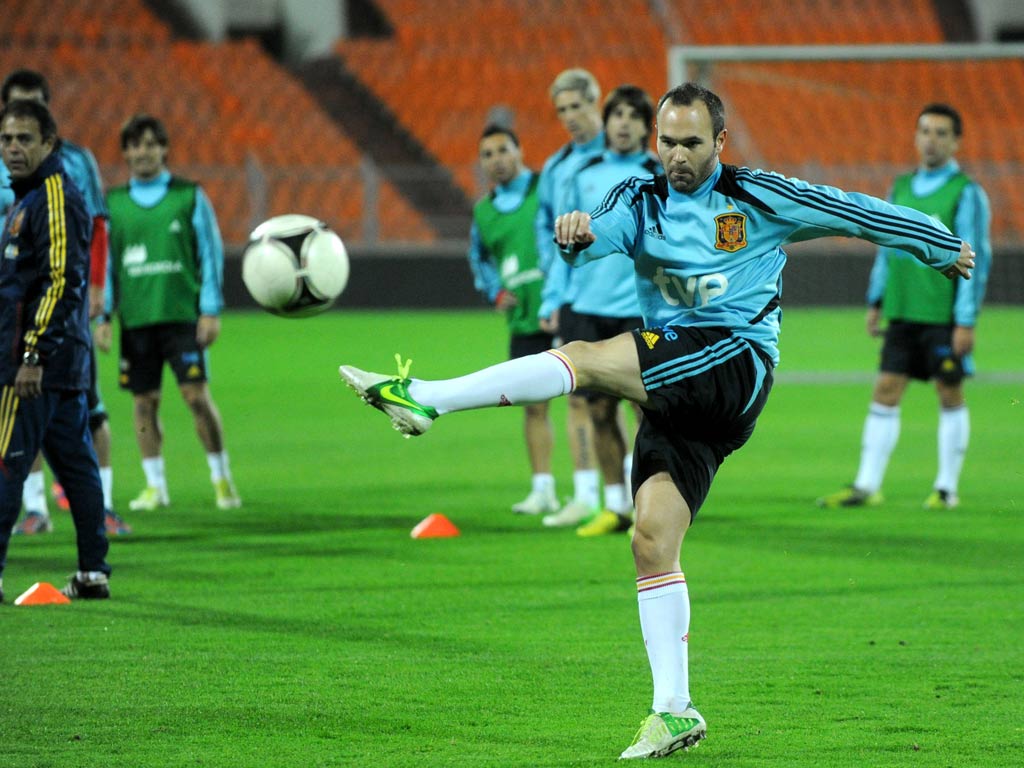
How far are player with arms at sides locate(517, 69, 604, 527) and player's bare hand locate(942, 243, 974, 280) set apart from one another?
3881mm

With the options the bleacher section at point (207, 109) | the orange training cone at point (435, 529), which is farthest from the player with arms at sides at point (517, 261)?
the bleacher section at point (207, 109)

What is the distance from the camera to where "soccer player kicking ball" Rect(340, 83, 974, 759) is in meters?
4.21

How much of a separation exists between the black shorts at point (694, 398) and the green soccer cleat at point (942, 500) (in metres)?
4.91

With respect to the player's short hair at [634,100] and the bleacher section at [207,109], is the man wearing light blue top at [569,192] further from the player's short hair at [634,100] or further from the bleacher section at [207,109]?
the bleacher section at [207,109]

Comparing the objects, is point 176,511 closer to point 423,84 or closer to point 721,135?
point 721,135

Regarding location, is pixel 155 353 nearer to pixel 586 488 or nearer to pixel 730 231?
pixel 586 488

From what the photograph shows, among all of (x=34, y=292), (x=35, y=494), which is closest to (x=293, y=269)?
(x=34, y=292)

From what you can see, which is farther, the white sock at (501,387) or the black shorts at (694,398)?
the black shorts at (694,398)

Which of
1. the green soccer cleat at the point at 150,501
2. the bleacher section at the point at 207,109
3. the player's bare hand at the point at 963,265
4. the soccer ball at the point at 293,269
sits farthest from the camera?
the bleacher section at the point at 207,109

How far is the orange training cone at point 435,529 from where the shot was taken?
26.7 ft

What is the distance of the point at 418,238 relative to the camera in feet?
82.7

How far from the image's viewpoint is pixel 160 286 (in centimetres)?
894

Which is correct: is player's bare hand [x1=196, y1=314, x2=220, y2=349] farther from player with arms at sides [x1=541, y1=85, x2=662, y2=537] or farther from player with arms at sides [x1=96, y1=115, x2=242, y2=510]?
player with arms at sides [x1=541, y1=85, x2=662, y2=537]

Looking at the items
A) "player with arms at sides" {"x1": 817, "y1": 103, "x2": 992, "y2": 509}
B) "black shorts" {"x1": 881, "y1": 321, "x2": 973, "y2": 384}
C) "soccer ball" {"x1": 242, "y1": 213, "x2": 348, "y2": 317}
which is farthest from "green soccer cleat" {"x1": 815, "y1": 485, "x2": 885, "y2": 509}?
"soccer ball" {"x1": 242, "y1": 213, "x2": 348, "y2": 317}
